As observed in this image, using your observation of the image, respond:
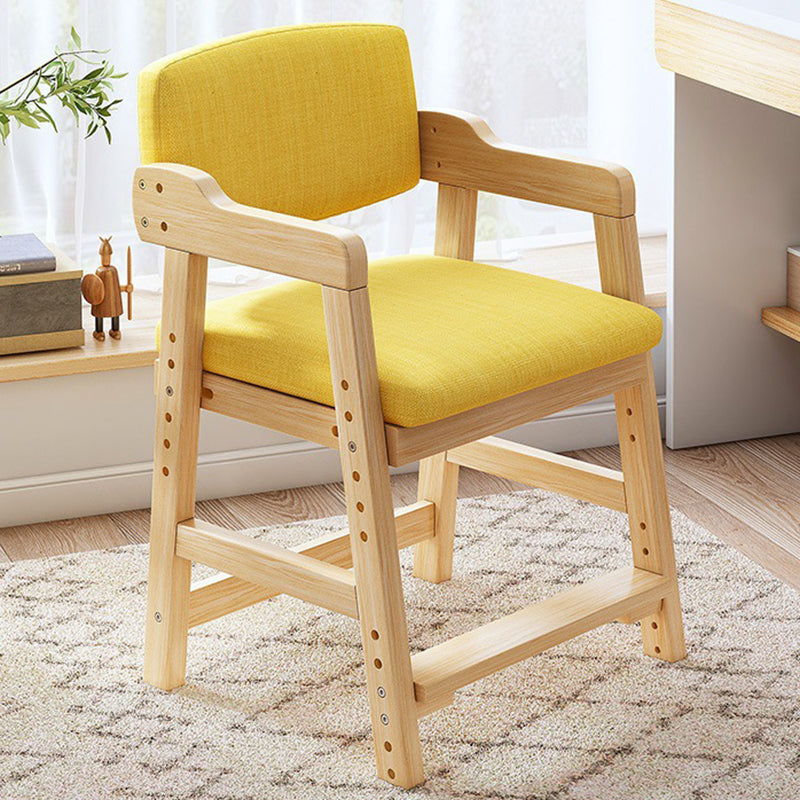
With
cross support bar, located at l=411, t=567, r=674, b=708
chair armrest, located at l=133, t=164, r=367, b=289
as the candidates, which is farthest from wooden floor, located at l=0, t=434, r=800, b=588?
chair armrest, located at l=133, t=164, r=367, b=289

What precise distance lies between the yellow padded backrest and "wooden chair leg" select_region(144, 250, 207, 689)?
144 millimetres

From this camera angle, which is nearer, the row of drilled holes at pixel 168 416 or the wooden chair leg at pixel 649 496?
the row of drilled holes at pixel 168 416

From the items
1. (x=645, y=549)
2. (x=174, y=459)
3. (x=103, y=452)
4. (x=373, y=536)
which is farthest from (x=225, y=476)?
(x=373, y=536)

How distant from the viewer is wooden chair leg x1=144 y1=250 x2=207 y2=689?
1.62m

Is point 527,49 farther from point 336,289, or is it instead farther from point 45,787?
point 45,787

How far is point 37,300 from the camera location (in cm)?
222

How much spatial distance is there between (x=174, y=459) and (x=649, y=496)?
57 centimetres

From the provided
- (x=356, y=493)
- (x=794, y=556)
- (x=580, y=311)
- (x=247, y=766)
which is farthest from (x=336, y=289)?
(x=794, y=556)

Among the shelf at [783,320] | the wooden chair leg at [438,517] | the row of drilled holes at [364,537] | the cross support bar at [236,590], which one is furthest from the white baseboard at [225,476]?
the row of drilled holes at [364,537]

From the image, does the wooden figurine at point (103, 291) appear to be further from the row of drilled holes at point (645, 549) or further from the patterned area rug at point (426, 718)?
the row of drilled holes at point (645, 549)

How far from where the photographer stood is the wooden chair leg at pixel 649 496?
177 centimetres

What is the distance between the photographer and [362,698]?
5.76 ft

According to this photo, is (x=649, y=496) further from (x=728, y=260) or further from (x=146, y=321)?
(x=146, y=321)

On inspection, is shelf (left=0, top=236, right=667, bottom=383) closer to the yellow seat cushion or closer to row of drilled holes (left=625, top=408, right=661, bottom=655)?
the yellow seat cushion
